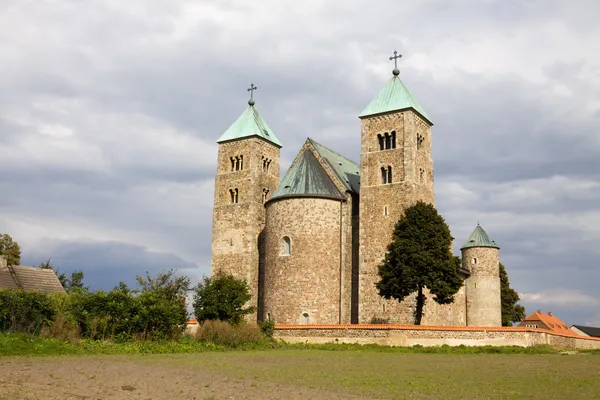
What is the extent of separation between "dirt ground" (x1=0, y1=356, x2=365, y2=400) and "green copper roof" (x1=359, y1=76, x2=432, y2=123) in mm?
34398

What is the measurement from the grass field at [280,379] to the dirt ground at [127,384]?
2cm

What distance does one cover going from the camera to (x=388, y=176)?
49344 mm

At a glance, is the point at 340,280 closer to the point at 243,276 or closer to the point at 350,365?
the point at 243,276

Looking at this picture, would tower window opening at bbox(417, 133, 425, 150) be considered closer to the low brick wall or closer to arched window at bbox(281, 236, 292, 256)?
arched window at bbox(281, 236, 292, 256)

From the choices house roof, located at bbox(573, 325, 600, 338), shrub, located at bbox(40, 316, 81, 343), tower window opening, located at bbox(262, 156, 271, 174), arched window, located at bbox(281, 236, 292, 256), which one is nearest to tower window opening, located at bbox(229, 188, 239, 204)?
tower window opening, located at bbox(262, 156, 271, 174)

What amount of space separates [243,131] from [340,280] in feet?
58.4

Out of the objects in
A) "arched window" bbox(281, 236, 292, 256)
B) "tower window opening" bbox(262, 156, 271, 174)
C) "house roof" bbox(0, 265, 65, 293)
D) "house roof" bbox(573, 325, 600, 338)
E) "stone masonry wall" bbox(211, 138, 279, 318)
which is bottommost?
"house roof" bbox(573, 325, 600, 338)

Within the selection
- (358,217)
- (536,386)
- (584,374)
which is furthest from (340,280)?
(536,386)

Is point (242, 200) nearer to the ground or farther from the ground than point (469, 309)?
farther from the ground

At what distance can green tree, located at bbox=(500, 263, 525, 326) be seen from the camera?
67312 mm

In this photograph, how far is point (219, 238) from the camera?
5619 centimetres

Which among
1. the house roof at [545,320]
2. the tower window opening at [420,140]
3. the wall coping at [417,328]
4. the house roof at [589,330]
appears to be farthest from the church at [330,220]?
the house roof at [589,330]

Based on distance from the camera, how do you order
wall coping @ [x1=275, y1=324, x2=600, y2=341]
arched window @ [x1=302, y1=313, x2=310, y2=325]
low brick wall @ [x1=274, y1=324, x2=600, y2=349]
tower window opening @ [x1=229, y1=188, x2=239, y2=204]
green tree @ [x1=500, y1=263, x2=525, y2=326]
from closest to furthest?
low brick wall @ [x1=274, y1=324, x2=600, y2=349], wall coping @ [x1=275, y1=324, x2=600, y2=341], arched window @ [x1=302, y1=313, x2=310, y2=325], tower window opening @ [x1=229, y1=188, x2=239, y2=204], green tree @ [x1=500, y1=263, x2=525, y2=326]

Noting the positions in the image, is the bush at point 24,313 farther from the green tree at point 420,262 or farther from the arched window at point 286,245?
the green tree at point 420,262
